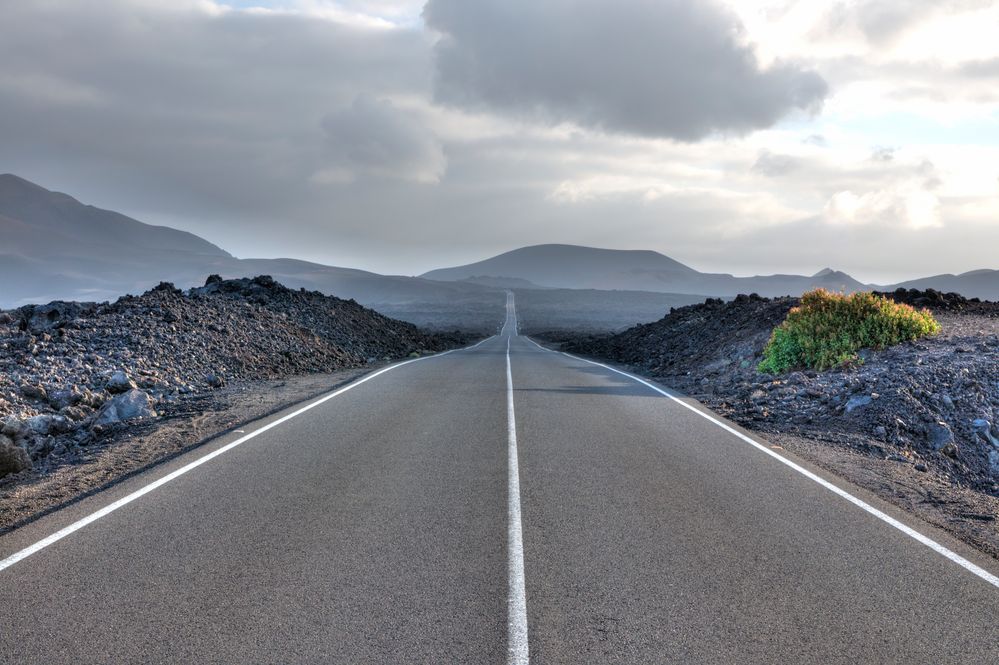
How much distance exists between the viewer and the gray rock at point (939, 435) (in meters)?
10.9

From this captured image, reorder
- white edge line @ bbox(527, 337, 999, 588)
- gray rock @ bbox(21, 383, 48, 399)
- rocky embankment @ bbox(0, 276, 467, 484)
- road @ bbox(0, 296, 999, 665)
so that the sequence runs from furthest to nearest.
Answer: gray rock @ bbox(21, 383, 48, 399), rocky embankment @ bbox(0, 276, 467, 484), white edge line @ bbox(527, 337, 999, 588), road @ bbox(0, 296, 999, 665)

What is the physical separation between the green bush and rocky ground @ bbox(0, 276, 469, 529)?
42.1 feet

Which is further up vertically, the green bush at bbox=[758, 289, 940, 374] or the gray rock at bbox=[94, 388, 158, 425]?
the green bush at bbox=[758, 289, 940, 374]

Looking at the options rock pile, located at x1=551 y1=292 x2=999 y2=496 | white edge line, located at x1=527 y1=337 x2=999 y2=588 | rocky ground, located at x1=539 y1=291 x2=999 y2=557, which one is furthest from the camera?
rock pile, located at x1=551 y1=292 x2=999 y2=496

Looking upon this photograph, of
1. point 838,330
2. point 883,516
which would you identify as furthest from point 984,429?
point 838,330

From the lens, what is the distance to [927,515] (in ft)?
24.1

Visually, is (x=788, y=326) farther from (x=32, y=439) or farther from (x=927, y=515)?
(x=32, y=439)

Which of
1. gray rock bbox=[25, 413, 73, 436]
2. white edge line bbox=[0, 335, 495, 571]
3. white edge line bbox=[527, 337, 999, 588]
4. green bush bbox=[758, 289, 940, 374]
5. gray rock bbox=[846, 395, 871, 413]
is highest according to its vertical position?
green bush bbox=[758, 289, 940, 374]

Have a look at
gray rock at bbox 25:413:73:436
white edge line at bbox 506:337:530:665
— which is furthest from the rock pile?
gray rock at bbox 25:413:73:436

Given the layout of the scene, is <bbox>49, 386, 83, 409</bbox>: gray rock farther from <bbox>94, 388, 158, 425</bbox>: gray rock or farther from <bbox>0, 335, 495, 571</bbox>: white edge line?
<bbox>0, 335, 495, 571</bbox>: white edge line

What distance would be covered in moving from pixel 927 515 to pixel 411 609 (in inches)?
229

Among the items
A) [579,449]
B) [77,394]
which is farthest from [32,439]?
[579,449]

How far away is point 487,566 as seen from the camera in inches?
220

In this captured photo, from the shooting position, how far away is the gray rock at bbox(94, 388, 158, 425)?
12.3 meters
